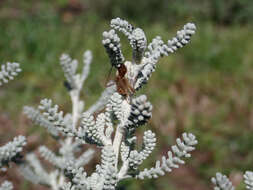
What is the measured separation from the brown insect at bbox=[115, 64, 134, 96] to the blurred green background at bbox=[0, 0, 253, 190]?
3.10 m

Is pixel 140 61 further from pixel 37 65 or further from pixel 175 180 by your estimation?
pixel 37 65

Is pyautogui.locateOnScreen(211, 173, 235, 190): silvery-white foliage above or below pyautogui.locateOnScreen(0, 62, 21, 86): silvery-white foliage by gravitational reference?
below

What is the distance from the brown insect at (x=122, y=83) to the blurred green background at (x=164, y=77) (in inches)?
122

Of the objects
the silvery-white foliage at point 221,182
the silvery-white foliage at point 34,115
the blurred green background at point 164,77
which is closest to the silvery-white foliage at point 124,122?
the silvery-white foliage at point 221,182

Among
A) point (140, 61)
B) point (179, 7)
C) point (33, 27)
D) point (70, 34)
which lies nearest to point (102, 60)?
point (70, 34)

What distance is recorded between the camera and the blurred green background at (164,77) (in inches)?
199

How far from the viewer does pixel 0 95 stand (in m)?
5.38

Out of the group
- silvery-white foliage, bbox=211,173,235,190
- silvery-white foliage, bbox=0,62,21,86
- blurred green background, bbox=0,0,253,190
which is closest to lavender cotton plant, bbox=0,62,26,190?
silvery-white foliage, bbox=0,62,21,86

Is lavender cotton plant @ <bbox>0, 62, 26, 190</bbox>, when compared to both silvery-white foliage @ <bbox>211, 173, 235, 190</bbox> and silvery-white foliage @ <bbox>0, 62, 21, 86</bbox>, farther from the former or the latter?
silvery-white foliage @ <bbox>211, 173, 235, 190</bbox>

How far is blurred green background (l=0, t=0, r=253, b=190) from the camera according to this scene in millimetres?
5051

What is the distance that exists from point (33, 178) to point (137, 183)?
8.61ft

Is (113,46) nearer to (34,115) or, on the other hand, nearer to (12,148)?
(12,148)

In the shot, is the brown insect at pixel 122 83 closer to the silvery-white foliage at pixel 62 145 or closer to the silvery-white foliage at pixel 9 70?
the silvery-white foliage at pixel 62 145

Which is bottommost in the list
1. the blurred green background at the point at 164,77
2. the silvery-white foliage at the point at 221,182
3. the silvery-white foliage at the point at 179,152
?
the silvery-white foliage at the point at 221,182
